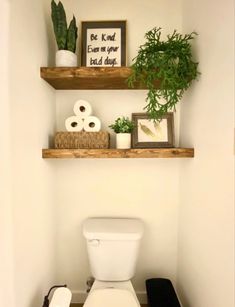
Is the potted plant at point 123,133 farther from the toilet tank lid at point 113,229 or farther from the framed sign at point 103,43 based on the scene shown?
the toilet tank lid at point 113,229

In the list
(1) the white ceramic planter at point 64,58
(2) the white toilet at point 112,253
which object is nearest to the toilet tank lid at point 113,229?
(2) the white toilet at point 112,253

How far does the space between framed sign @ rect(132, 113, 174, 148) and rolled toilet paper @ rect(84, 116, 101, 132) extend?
241 millimetres

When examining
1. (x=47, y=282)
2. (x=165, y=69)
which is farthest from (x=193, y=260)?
(x=165, y=69)

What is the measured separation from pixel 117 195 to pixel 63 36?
1.08 m

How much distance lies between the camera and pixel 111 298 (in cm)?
120

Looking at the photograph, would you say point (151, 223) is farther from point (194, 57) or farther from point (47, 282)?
point (194, 57)

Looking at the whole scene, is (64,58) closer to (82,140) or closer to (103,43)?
(103,43)

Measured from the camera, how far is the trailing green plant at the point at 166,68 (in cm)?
115

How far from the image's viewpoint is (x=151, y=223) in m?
1.55

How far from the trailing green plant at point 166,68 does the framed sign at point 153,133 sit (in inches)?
8.1
